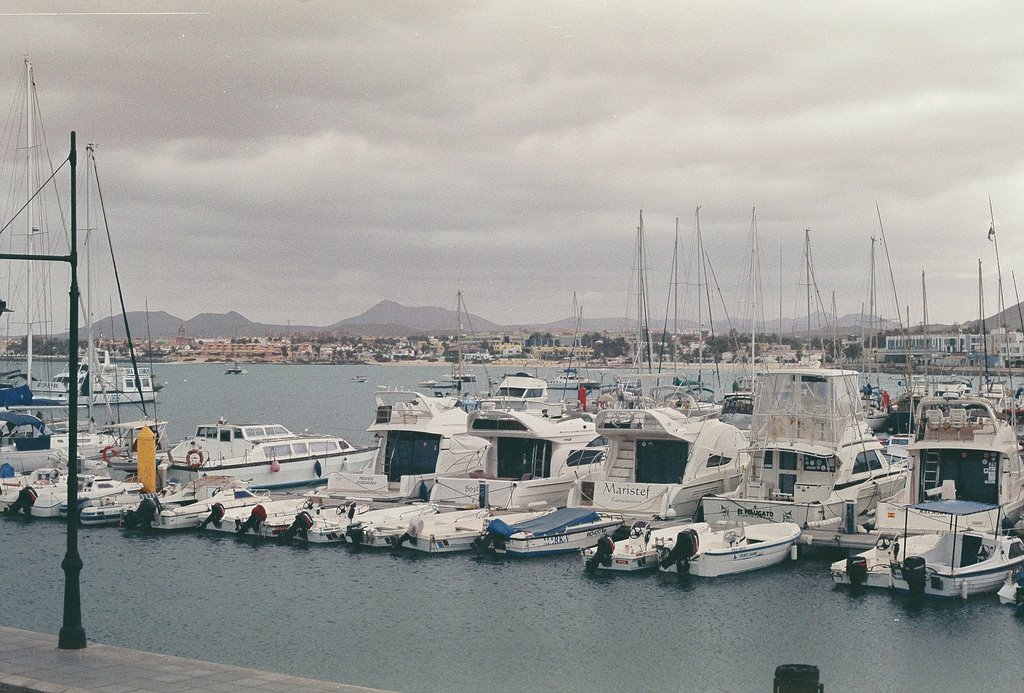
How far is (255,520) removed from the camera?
3466 cm

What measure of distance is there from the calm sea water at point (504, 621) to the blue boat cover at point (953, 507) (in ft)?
7.81

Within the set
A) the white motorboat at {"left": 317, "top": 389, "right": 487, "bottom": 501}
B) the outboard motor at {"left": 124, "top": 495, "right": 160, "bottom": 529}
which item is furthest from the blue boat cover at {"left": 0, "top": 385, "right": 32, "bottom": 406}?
the white motorboat at {"left": 317, "top": 389, "right": 487, "bottom": 501}

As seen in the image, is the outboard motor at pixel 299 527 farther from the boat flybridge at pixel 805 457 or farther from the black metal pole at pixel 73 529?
the black metal pole at pixel 73 529

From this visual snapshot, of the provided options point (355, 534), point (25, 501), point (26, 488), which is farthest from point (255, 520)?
point (26, 488)

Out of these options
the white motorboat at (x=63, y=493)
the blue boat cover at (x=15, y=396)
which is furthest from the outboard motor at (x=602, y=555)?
the blue boat cover at (x=15, y=396)

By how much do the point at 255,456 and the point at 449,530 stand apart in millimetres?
16867

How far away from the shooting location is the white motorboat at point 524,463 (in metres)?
35.7

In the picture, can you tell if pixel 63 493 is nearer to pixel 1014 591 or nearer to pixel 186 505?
pixel 186 505

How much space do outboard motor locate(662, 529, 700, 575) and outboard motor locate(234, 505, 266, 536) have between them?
12691 millimetres

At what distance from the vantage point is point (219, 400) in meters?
157

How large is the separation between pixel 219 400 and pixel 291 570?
131 meters

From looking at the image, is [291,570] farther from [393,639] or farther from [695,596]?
[695,596]

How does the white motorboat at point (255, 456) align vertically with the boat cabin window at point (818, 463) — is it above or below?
below

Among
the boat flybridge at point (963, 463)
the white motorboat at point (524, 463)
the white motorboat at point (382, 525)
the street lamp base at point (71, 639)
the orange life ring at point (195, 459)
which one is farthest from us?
the orange life ring at point (195, 459)
